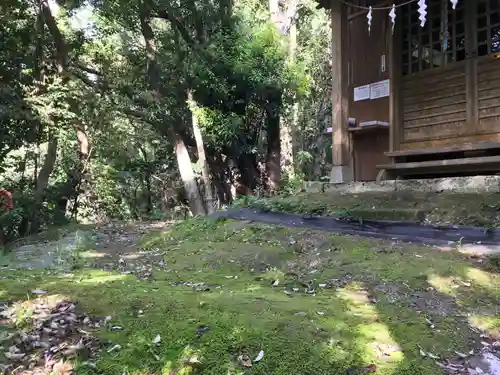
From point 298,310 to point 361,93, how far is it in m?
6.15

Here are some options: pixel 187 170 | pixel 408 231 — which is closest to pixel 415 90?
pixel 408 231

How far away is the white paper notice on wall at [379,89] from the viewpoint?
25.7 ft

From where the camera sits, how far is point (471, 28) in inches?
263

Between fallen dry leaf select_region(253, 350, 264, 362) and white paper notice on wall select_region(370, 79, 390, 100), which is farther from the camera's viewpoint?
white paper notice on wall select_region(370, 79, 390, 100)

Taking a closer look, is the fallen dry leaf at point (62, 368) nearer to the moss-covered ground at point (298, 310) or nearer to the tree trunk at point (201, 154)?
the moss-covered ground at point (298, 310)

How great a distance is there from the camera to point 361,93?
26.9 ft

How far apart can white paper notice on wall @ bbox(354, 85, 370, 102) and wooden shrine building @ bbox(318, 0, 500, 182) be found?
0.06 ft

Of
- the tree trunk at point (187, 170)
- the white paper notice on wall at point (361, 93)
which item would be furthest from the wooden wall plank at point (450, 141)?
the tree trunk at point (187, 170)

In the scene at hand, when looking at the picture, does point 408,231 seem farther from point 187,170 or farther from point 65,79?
point 65,79

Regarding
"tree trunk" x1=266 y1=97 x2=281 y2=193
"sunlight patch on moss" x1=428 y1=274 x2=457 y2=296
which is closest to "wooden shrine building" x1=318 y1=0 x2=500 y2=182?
"sunlight patch on moss" x1=428 y1=274 x2=457 y2=296

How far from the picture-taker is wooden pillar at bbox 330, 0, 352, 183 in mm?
7715

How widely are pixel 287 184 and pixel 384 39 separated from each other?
5.42m

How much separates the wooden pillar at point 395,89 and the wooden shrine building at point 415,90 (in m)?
0.02

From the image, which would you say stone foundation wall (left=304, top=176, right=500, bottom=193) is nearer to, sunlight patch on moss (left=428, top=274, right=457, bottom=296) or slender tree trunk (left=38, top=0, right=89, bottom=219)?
sunlight patch on moss (left=428, top=274, right=457, bottom=296)
